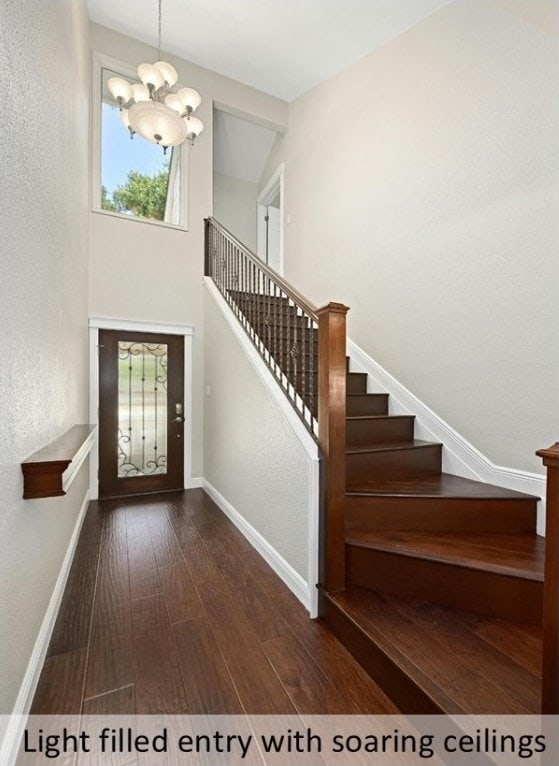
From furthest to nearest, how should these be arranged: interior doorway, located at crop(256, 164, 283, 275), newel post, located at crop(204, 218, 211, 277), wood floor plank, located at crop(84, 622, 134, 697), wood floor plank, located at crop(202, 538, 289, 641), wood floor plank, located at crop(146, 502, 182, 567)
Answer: interior doorway, located at crop(256, 164, 283, 275) < newel post, located at crop(204, 218, 211, 277) < wood floor plank, located at crop(146, 502, 182, 567) < wood floor plank, located at crop(202, 538, 289, 641) < wood floor plank, located at crop(84, 622, 134, 697)

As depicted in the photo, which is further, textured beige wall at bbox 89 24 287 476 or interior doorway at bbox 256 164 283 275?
interior doorway at bbox 256 164 283 275

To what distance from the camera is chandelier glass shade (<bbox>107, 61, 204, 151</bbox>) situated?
7.99 feet

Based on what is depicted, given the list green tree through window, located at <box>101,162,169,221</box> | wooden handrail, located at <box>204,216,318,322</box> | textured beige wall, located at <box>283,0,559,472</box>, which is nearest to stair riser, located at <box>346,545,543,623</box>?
textured beige wall, located at <box>283,0,559,472</box>

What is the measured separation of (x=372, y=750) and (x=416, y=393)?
228 centimetres

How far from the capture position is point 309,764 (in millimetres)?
1228

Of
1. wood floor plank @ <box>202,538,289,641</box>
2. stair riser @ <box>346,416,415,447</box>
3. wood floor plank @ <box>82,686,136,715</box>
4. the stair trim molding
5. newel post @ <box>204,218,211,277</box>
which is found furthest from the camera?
newel post @ <box>204,218,211,277</box>

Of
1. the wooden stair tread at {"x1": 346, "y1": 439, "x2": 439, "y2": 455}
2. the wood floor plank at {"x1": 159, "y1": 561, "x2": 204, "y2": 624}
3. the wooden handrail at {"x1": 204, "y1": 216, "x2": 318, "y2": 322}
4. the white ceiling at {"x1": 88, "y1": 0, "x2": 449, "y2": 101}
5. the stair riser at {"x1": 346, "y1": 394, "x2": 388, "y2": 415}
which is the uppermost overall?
the white ceiling at {"x1": 88, "y1": 0, "x2": 449, "y2": 101}

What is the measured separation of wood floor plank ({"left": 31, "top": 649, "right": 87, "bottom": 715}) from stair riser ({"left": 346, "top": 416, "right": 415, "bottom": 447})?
2001mm

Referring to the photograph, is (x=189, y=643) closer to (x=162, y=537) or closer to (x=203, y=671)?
(x=203, y=671)

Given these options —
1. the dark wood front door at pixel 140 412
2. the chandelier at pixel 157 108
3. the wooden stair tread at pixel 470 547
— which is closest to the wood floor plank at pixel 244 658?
the wooden stair tread at pixel 470 547

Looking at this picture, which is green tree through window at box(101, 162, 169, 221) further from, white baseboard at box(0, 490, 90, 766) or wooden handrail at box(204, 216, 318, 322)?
white baseboard at box(0, 490, 90, 766)

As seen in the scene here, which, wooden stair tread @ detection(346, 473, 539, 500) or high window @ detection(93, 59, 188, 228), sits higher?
high window @ detection(93, 59, 188, 228)

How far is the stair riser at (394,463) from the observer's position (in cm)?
243

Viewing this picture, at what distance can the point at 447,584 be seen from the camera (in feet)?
5.81
